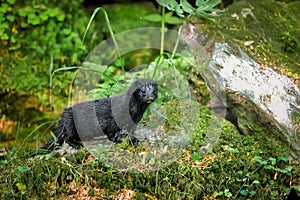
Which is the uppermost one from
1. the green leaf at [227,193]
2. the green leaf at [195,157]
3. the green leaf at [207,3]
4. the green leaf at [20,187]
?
the green leaf at [207,3]

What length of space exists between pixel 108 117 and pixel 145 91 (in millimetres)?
487

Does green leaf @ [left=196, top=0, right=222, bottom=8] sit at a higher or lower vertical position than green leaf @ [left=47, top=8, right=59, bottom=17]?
higher

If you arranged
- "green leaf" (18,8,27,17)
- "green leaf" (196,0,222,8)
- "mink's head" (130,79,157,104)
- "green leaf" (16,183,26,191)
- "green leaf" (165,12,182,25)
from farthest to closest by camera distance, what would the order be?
"green leaf" (165,12,182,25) < "green leaf" (18,8,27,17) < "green leaf" (196,0,222,8) < "mink's head" (130,79,157,104) < "green leaf" (16,183,26,191)

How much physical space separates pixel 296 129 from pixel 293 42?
1.21 metres

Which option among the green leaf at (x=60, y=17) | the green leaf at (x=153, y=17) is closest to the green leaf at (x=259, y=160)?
the green leaf at (x=153, y=17)

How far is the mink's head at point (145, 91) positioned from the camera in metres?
4.60

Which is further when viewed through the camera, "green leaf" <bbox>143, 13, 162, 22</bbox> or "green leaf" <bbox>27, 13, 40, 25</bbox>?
"green leaf" <bbox>143, 13, 162, 22</bbox>

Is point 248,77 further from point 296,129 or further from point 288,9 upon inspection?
point 288,9

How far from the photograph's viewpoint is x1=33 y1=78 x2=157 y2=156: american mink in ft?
15.3

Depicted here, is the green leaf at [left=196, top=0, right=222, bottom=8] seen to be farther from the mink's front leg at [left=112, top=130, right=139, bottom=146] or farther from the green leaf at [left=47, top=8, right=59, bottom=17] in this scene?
the green leaf at [left=47, top=8, right=59, bottom=17]

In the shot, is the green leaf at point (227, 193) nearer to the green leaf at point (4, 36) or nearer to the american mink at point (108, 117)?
the american mink at point (108, 117)

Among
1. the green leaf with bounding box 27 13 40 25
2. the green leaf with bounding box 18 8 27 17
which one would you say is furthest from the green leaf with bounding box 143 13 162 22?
the green leaf with bounding box 18 8 27 17

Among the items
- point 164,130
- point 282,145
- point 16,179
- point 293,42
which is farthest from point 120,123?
point 293,42

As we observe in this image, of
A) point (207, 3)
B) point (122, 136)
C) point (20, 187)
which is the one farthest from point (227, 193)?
point (207, 3)
